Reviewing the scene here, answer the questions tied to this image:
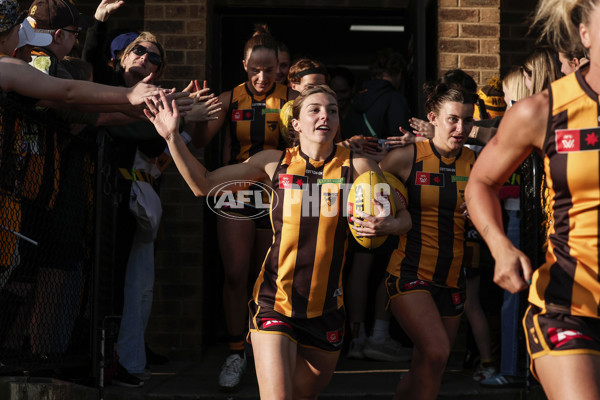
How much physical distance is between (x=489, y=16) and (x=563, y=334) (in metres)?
5.02

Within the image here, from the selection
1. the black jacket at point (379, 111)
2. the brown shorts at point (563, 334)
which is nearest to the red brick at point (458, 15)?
the black jacket at point (379, 111)

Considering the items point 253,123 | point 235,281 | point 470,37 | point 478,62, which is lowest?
point 235,281

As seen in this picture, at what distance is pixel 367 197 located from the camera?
15.1ft

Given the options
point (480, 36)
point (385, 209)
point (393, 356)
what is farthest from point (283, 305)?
point (480, 36)

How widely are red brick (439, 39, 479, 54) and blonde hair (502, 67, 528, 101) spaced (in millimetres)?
1488

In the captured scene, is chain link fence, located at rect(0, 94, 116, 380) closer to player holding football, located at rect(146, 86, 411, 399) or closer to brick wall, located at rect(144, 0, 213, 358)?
player holding football, located at rect(146, 86, 411, 399)

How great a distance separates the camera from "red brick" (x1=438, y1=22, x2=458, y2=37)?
7473mm

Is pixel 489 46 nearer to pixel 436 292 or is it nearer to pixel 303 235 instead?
pixel 436 292

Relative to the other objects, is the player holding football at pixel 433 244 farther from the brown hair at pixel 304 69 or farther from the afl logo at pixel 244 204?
the brown hair at pixel 304 69

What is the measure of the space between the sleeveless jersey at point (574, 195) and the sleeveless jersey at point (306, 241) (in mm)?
1696

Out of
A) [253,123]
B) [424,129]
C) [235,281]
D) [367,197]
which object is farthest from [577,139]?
[253,123]

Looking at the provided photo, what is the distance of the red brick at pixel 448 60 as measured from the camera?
7430 millimetres

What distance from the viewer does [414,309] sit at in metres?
5.20

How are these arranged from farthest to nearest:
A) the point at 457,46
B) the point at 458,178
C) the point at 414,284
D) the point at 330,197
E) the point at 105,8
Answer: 1. the point at 457,46
2. the point at 105,8
3. the point at 458,178
4. the point at 414,284
5. the point at 330,197
